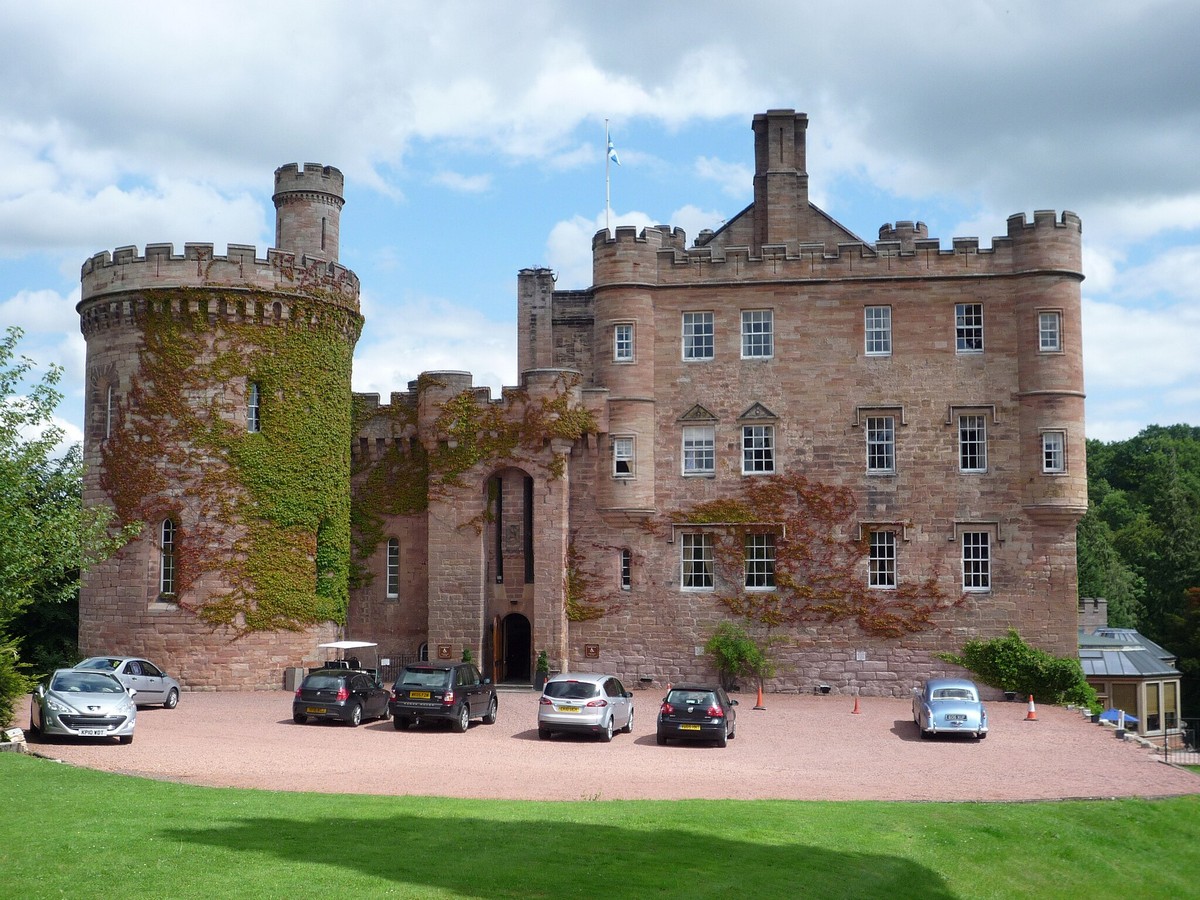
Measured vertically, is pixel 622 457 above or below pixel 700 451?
below

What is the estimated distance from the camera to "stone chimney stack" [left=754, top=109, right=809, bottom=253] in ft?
143

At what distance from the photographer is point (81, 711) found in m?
24.3

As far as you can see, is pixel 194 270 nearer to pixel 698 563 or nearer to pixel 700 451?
pixel 700 451

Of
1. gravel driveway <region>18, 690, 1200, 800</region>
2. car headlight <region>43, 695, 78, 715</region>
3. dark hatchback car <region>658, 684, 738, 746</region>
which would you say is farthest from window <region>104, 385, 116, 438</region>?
dark hatchback car <region>658, 684, 738, 746</region>

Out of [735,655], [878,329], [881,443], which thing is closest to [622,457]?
[735,655]

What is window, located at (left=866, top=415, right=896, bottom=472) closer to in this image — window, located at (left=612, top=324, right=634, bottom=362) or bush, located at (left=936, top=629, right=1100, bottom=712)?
bush, located at (left=936, top=629, right=1100, bottom=712)

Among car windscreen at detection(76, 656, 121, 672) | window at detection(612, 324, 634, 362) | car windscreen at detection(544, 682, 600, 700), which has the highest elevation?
window at detection(612, 324, 634, 362)

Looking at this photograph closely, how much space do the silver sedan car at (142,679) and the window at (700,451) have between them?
16606mm

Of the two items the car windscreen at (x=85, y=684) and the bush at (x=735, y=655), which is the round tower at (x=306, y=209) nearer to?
the bush at (x=735, y=655)

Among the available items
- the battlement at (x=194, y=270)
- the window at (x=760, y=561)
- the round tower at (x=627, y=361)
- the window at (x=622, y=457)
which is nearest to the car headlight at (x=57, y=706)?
the battlement at (x=194, y=270)

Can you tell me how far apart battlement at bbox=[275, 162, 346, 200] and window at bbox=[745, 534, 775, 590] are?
60.8 ft

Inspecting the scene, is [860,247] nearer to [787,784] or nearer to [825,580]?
[825,580]

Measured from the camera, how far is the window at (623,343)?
39719mm

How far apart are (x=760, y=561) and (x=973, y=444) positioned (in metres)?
7.50
